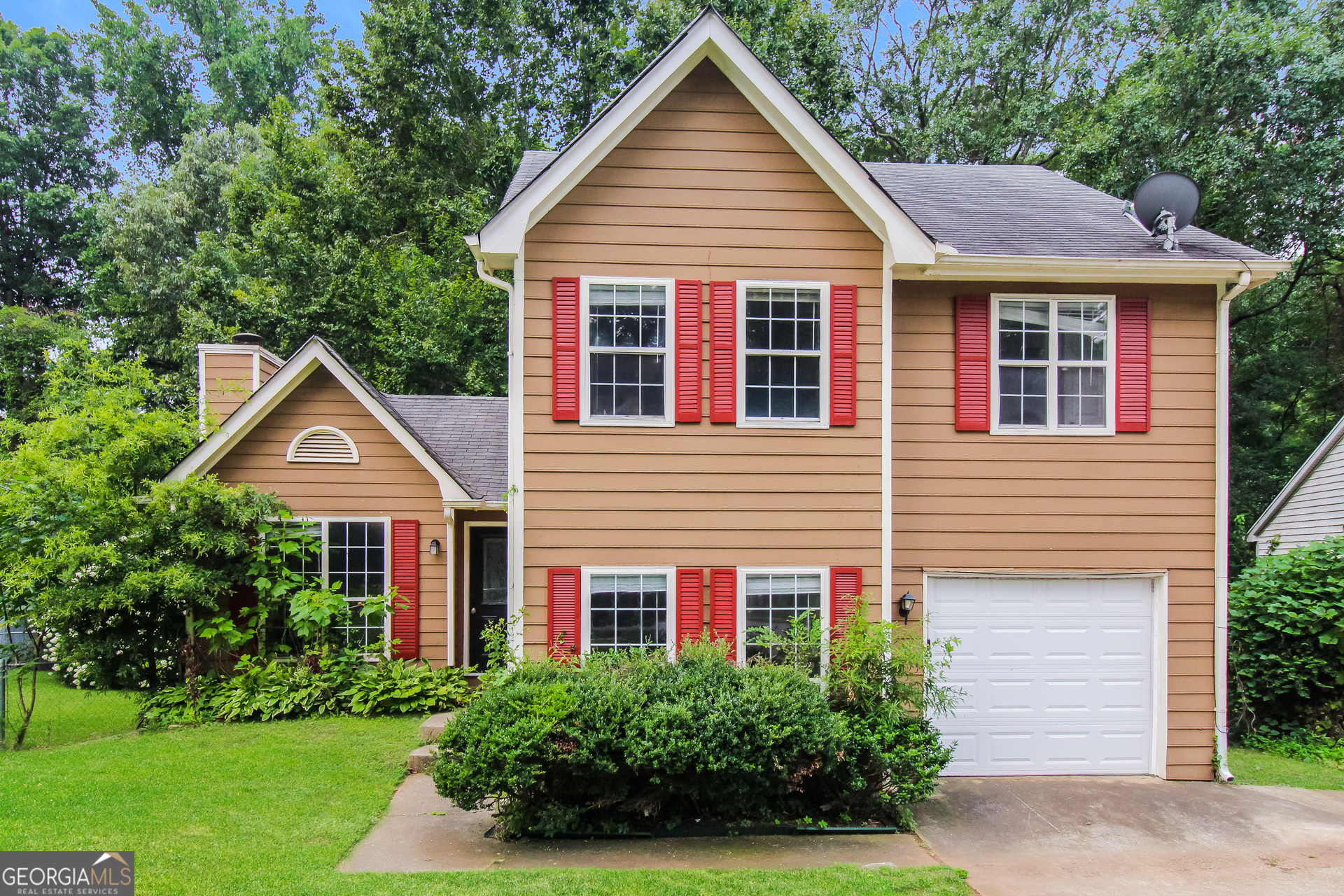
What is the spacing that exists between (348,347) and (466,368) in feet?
11.3

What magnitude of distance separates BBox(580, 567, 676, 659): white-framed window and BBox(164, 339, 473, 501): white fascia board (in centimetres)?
327

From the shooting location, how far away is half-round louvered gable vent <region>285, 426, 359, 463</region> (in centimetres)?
973

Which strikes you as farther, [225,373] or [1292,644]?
[225,373]

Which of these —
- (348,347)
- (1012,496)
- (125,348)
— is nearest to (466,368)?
(348,347)

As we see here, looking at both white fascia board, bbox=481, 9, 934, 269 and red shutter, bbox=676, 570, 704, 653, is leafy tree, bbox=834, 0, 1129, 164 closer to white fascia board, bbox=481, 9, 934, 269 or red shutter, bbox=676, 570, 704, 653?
white fascia board, bbox=481, 9, 934, 269

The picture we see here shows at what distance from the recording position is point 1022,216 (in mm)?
8180

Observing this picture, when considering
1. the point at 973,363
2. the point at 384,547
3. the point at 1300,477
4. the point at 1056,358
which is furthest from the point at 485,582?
the point at 1300,477

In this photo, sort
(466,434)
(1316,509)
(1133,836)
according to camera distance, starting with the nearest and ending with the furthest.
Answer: (1133,836)
(466,434)
(1316,509)

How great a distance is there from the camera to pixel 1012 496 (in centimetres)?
730

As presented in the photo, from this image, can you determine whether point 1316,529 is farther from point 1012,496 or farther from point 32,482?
point 32,482

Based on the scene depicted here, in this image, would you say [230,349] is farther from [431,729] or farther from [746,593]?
[746,593]

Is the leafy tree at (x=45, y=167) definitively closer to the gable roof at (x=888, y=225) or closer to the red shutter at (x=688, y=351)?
the gable roof at (x=888, y=225)

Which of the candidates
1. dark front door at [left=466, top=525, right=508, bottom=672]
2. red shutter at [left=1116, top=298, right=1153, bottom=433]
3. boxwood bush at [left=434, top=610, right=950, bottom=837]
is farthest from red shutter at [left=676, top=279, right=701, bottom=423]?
dark front door at [left=466, top=525, right=508, bottom=672]

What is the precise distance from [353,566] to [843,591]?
21.2ft
